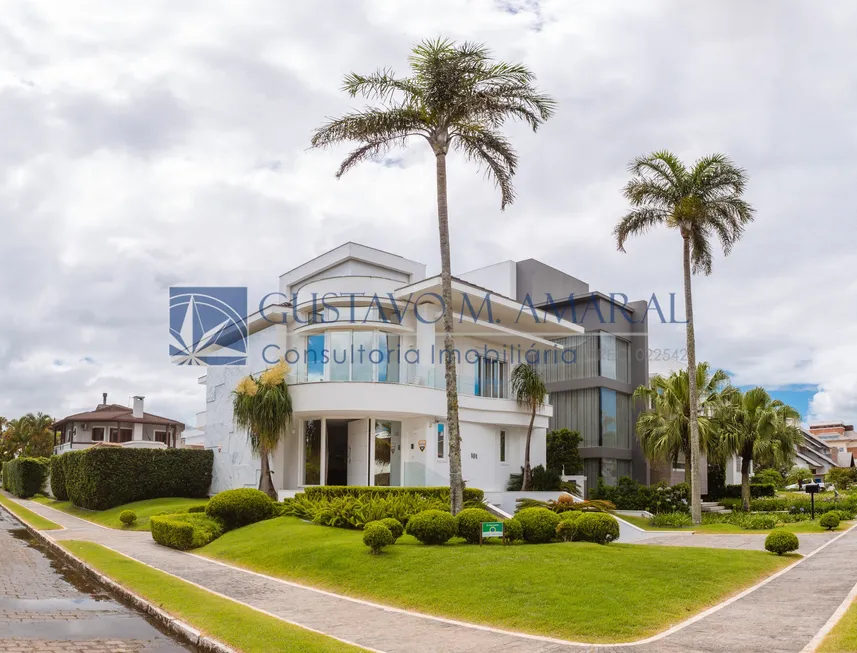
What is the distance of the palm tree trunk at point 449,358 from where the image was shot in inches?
751

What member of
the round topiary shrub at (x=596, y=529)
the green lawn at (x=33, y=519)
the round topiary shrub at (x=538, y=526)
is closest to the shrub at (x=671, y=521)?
the round topiary shrub at (x=596, y=529)

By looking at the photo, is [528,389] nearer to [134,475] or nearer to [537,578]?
[134,475]

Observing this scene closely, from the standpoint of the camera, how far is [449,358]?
19.8 m

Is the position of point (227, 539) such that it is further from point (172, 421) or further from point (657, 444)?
point (172, 421)

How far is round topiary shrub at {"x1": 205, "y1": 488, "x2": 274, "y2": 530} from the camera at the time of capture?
891 inches

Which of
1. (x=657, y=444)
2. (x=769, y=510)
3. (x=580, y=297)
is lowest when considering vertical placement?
→ (x=769, y=510)

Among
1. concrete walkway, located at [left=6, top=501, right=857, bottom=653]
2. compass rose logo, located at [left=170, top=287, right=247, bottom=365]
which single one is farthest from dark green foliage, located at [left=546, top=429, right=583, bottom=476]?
concrete walkway, located at [left=6, top=501, right=857, bottom=653]

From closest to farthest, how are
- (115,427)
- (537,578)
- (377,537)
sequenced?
(537,578)
(377,537)
(115,427)

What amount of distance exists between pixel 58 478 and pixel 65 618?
31.3m

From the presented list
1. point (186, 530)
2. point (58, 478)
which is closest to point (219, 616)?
point (186, 530)

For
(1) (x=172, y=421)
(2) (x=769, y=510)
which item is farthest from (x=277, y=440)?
(1) (x=172, y=421)

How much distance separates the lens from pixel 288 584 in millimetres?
15656

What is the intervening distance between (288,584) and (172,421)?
5375cm

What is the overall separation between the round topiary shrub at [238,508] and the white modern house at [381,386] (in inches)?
208
